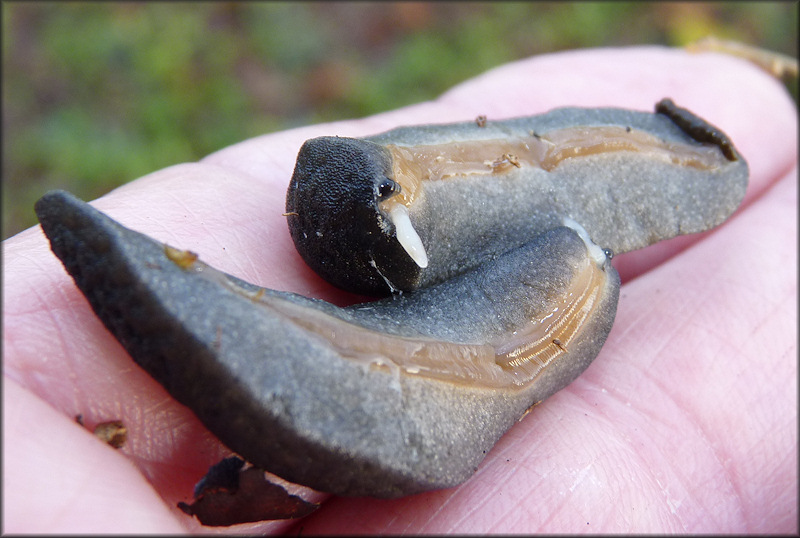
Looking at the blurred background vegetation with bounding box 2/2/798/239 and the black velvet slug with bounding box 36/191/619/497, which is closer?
the black velvet slug with bounding box 36/191/619/497

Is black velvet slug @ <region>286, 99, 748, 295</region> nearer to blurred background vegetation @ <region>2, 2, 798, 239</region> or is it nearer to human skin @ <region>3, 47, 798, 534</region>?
human skin @ <region>3, 47, 798, 534</region>

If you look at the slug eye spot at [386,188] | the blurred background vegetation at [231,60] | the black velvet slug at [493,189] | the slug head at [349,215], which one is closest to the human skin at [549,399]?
the slug head at [349,215]

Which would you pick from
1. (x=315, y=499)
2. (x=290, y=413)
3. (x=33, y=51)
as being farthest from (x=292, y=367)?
(x=33, y=51)

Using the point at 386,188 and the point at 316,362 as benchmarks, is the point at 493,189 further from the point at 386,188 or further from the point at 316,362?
the point at 316,362

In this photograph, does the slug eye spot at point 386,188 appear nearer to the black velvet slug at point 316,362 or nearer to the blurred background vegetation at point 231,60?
the black velvet slug at point 316,362

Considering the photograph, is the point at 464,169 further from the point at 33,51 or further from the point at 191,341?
the point at 33,51

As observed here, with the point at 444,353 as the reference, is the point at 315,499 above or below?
below

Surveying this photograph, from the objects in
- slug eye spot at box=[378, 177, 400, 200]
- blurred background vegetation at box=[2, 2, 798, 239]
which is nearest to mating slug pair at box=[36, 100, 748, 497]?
slug eye spot at box=[378, 177, 400, 200]
